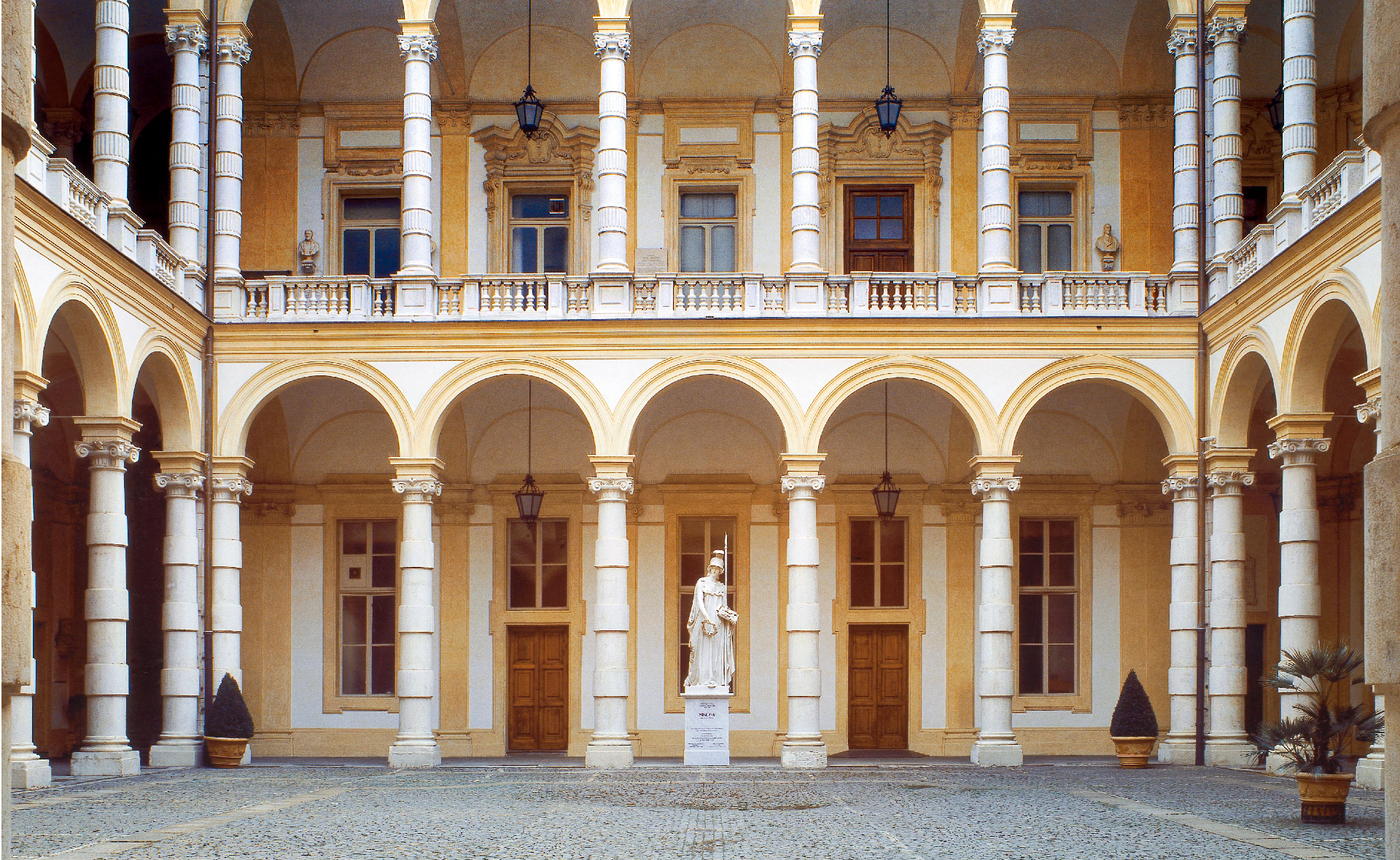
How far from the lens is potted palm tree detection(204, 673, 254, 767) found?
18.9 meters

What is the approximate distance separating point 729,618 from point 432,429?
4.66m

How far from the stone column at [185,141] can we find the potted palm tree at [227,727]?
568cm

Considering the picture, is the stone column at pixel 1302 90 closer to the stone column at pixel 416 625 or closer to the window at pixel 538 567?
the stone column at pixel 416 625

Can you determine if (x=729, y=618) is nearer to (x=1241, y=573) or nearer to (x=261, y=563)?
(x=1241, y=573)

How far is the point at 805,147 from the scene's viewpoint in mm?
19875

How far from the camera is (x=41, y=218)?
15.1m

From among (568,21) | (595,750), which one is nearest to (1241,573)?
(595,750)

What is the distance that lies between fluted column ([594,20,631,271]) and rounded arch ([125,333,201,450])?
5.51 metres

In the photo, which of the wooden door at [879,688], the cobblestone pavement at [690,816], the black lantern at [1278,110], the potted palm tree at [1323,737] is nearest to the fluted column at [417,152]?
the cobblestone pavement at [690,816]

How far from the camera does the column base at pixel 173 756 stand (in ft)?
61.5

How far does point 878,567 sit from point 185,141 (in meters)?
11.8

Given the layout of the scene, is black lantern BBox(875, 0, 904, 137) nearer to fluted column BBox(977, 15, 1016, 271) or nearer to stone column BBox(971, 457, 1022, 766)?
fluted column BBox(977, 15, 1016, 271)

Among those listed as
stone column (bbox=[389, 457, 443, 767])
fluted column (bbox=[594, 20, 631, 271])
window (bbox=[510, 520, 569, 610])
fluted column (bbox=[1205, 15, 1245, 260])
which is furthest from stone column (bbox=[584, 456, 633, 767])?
fluted column (bbox=[1205, 15, 1245, 260])

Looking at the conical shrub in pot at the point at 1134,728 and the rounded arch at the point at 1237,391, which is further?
the conical shrub in pot at the point at 1134,728
